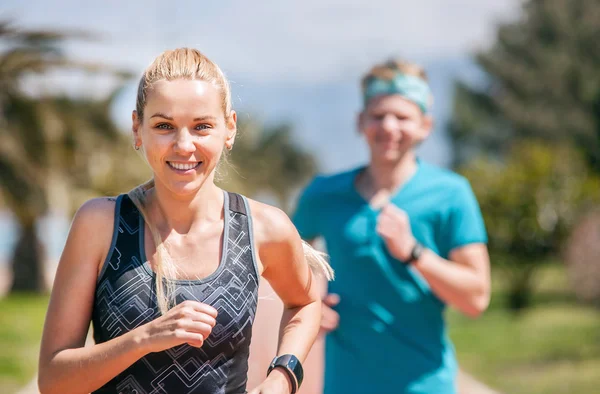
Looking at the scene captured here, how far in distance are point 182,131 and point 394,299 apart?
1624 millimetres

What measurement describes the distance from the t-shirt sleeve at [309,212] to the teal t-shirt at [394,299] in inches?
3.3

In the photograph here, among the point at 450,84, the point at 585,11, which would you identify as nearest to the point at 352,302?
the point at 585,11

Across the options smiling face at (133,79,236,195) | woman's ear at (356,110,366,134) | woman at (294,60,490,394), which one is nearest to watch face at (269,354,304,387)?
smiling face at (133,79,236,195)

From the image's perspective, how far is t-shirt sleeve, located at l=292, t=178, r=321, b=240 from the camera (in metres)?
3.62

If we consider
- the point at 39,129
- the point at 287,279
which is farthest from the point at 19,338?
the point at 287,279

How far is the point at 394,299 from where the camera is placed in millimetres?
3361

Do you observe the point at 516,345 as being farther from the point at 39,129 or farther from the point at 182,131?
the point at 182,131

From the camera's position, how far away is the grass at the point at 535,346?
10.1 meters

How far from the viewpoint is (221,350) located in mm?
1960

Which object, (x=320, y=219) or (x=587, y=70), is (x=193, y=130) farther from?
(x=587, y=70)

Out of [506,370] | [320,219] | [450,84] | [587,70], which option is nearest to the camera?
[320,219]

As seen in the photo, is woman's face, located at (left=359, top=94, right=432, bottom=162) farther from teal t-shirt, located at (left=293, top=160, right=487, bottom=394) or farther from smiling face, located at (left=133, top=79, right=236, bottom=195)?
smiling face, located at (left=133, top=79, right=236, bottom=195)

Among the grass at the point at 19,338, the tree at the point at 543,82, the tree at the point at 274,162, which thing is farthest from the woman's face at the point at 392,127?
the tree at the point at 543,82

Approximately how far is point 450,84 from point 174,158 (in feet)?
167
